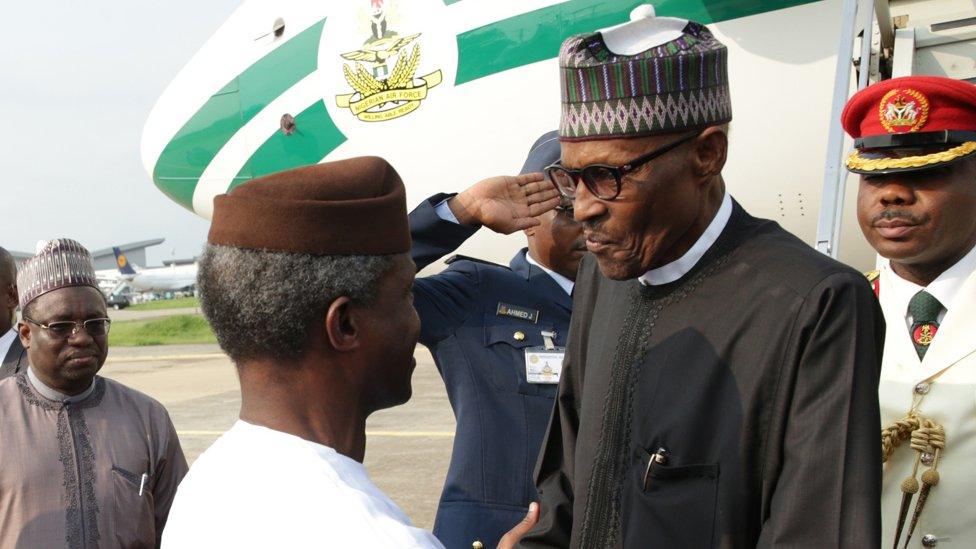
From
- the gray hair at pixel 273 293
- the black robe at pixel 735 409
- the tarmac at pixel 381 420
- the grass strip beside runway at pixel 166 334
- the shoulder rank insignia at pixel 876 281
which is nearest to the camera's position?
the gray hair at pixel 273 293

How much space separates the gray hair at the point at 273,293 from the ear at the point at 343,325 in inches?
0.4

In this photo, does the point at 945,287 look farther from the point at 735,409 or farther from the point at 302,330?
the point at 302,330

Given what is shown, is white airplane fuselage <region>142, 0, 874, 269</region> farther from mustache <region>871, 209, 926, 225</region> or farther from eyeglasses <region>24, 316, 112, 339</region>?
eyeglasses <region>24, 316, 112, 339</region>

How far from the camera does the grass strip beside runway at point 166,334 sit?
21.1m

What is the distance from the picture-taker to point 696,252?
1.80 meters

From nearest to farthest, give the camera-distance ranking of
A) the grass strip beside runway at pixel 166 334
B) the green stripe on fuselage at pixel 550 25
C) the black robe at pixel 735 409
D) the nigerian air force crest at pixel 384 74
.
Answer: the black robe at pixel 735 409
the green stripe on fuselage at pixel 550 25
the nigerian air force crest at pixel 384 74
the grass strip beside runway at pixel 166 334

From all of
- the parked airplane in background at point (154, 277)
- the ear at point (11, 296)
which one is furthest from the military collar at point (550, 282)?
the parked airplane in background at point (154, 277)

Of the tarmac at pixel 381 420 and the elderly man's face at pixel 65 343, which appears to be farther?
the tarmac at pixel 381 420

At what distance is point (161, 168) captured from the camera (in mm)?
7617

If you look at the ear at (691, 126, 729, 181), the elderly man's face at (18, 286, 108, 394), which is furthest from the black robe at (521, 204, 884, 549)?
the elderly man's face at (18, 286, 108, 394)

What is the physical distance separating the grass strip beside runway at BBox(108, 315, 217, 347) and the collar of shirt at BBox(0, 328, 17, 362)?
16.4m

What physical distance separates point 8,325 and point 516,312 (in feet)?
7.53

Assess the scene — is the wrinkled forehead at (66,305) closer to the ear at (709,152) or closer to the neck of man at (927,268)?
the ear at (709,152)

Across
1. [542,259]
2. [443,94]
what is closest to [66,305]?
[542,259]
